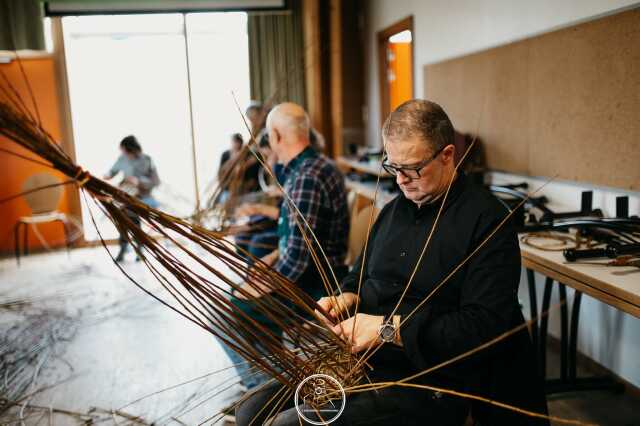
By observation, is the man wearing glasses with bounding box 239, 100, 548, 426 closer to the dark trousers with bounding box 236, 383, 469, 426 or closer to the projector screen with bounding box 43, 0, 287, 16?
the dark trousers with bounding box 236, 383, 469, 426

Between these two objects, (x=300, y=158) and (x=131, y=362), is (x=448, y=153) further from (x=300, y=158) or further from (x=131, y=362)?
(x=131, y=362)

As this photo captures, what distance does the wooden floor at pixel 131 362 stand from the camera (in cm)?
234

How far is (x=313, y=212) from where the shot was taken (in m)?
2.12

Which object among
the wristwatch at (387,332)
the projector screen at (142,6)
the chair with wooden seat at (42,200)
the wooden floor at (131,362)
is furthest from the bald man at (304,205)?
the projector screen at (142,6)

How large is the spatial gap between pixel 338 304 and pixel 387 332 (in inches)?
10.1

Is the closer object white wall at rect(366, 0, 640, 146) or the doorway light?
white wall at rect(366, 0, 640, 146)

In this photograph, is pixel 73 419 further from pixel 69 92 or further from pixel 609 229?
pixel 69 92

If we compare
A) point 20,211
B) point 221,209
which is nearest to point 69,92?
point 20,211

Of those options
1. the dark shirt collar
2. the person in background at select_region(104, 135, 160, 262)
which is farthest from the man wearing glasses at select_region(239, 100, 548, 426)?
the person in background at select_region(104, 135, 160, 262)

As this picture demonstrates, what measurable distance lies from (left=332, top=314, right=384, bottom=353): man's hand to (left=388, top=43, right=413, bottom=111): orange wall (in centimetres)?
444

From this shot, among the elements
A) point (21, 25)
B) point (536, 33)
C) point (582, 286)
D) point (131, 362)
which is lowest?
point (131, 362)

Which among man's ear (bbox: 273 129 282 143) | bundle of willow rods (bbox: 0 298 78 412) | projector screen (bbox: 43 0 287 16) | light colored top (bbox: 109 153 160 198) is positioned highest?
projector screen (bbox: 43 0 287 16)

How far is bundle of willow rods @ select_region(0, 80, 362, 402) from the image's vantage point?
84 centimetres

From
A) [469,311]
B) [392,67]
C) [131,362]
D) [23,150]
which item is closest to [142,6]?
[23,150]
